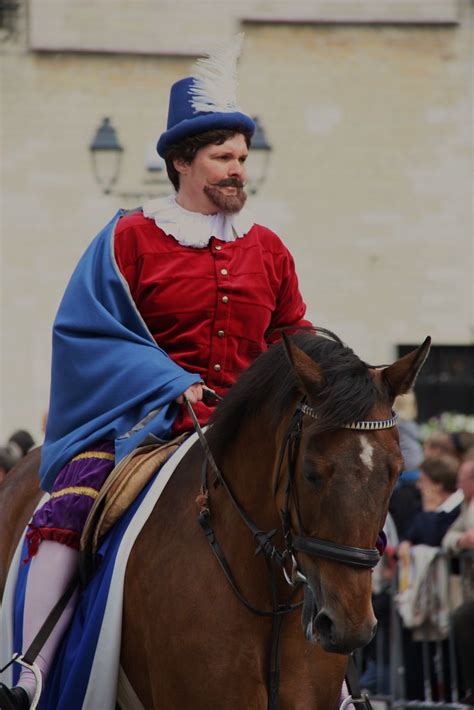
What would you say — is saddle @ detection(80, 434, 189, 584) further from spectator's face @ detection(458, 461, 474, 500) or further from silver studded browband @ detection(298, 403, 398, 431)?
spectator's face @ detection(458, 461, 474, 500)

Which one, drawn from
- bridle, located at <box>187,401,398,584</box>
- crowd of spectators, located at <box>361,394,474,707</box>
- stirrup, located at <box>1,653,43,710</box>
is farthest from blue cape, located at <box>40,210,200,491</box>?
crowd of spectators, located at <box>361,394,474,707</box>

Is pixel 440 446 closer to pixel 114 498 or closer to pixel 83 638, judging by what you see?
pixel 114 498

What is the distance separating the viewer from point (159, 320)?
5.74 metres

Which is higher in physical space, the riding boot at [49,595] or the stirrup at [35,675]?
the riding boot at [49,595]

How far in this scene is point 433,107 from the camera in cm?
2542

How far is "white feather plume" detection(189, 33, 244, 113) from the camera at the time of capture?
573cm

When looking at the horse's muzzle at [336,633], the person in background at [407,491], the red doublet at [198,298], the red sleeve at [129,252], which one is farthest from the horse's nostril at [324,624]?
the person in background at [407,491]

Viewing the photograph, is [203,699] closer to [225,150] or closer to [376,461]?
[376,461]

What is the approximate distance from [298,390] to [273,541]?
484 mm

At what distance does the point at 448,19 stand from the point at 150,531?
21070mm

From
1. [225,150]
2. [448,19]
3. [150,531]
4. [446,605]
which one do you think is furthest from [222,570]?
[448,19]

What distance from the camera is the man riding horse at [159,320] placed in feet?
17.9

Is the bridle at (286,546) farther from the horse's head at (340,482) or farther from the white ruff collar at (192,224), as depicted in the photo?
the white ruff collar at (192,224)

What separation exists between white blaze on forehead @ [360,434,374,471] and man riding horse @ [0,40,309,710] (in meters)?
1.09
